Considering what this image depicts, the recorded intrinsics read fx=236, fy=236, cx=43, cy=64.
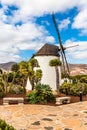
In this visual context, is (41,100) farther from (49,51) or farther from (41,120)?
(49,51)

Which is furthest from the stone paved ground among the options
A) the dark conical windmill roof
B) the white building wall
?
the dark conical windmill roof

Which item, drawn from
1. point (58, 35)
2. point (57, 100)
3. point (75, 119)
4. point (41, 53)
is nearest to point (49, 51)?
point (41, 53)

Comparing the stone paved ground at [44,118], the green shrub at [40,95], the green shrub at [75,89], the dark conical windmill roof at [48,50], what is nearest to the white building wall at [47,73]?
the dark conical windmill roof at [48,50]

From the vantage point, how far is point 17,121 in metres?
13.0

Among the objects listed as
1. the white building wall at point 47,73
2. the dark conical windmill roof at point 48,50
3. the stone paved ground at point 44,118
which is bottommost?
the stone paved ground at point 44,118

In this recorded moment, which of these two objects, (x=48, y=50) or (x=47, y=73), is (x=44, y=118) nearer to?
(x=47, y=73)

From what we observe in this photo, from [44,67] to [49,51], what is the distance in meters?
2.43

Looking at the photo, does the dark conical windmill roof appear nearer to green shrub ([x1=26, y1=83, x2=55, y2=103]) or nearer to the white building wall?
the white building wall

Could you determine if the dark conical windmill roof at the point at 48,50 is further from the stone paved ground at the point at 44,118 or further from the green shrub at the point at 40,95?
the stone paved ground at the point at 44,118

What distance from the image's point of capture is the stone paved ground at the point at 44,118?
12.1 m

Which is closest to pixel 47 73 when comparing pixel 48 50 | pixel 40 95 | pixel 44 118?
pixel 48 50

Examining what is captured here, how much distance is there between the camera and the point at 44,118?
13.8 meters

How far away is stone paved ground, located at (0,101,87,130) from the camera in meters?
12.1

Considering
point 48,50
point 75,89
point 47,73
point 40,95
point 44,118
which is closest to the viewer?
point 44,118
